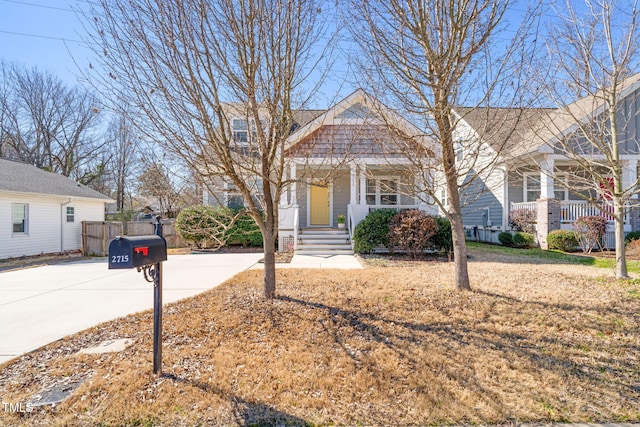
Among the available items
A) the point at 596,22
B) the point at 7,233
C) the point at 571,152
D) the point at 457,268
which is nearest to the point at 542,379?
the point at 457,268

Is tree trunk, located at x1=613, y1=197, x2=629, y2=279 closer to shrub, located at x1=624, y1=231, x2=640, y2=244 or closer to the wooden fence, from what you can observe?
shrub, located at x1=624, y1=231, x2=640, y2=244

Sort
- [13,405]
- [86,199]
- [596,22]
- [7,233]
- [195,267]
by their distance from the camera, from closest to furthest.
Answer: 1. [13,405]
2. [596,22]
3. [195,267]
4. [7,233]
5. [86,199]

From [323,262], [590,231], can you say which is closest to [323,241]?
[323,262]

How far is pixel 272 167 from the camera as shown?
14.9 feet

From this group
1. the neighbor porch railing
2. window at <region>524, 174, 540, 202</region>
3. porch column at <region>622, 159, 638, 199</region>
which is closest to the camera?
porch column at <region>622, 159, 638, 199</region>

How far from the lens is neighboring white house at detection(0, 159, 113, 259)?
12484 mm

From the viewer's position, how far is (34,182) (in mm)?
14328

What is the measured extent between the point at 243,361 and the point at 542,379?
269 cm

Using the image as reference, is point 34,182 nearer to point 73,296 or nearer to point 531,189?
point 73,296

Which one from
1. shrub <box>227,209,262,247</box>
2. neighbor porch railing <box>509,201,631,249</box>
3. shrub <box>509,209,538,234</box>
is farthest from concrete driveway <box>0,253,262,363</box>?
neighbor porch railing <box>509,201,631,249</box>

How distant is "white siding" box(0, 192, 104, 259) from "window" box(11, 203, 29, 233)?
0.11 meters

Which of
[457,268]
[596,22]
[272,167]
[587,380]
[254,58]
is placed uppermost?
[596,22]

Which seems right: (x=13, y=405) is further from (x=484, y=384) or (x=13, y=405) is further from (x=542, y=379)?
(x=542, y=379)

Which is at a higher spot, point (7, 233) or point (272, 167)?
point (272, 167)
